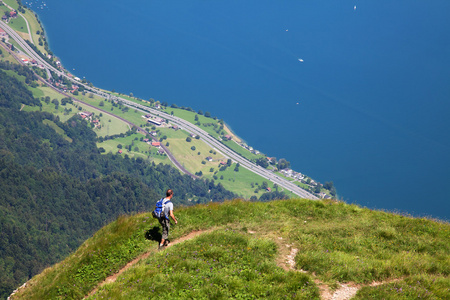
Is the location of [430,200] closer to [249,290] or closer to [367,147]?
[367,147]

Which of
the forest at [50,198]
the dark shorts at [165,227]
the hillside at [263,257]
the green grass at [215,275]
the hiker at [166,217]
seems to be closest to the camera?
the green grass at [215,275]

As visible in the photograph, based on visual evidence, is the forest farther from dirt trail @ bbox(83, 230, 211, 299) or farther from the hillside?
dirt trail @ bbox(83, 230, 211, 299)

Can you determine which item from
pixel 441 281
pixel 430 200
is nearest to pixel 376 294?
pixel 441 281

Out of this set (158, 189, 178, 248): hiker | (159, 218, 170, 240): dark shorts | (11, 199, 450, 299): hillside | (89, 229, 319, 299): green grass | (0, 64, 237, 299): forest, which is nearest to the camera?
(89, 229, 319, 299): green grass

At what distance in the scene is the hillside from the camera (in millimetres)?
12805

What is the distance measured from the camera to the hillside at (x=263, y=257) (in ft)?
42.0

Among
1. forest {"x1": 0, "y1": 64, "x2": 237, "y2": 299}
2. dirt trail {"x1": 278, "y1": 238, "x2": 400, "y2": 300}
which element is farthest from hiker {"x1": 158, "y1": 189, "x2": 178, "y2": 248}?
forest {"x1": 0, "y1": 64, "x2": 237, "y2": 299}

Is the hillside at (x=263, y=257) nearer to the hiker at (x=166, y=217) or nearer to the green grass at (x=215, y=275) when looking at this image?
the green grass at (x=215, y=275)

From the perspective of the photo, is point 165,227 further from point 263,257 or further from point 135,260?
point 263,257

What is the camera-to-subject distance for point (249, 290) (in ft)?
41.8

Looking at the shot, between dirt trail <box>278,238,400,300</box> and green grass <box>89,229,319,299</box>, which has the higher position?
dirt trail <box>278,238,400,300</box>

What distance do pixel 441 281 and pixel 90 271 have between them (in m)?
12.4

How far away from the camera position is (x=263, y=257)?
48.0ft

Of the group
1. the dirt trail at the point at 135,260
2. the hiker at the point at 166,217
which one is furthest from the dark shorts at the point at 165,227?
the dirt trail at the point at 135,260
